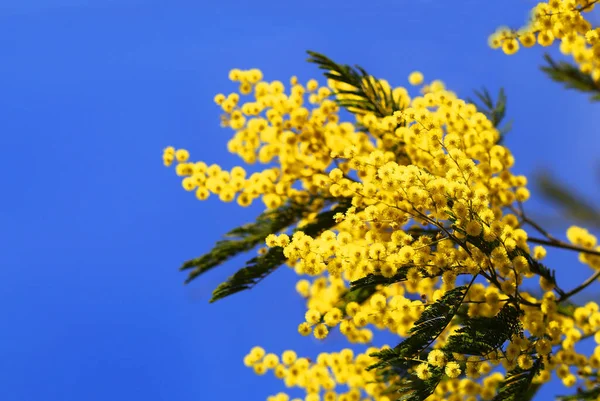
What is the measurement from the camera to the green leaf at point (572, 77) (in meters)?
5.91

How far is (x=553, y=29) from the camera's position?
4.30 m

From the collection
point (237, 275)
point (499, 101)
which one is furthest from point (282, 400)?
point (499, 101)

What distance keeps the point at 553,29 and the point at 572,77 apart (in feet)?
6.23

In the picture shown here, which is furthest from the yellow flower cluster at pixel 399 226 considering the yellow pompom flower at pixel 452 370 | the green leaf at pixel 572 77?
the green leaf at pixel 572 77

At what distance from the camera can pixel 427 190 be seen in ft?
11.9

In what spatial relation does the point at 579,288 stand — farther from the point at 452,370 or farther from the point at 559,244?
the point at 452,370

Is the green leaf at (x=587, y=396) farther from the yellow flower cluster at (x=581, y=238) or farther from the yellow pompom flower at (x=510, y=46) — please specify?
the yellow pompom flower at (x=510, y=46)

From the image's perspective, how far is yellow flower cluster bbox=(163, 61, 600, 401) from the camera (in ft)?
11.8

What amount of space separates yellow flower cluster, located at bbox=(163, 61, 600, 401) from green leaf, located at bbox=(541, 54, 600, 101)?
125cm

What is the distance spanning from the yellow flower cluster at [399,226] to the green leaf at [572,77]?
125 centimetres

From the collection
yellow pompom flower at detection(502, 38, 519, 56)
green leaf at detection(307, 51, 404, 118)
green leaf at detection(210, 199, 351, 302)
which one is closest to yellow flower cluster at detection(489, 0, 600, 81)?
yellow pompom flower at detection(502, 38, 519, 56)

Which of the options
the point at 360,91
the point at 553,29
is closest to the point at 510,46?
the point at 553,29

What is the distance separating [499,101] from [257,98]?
2434 millimetres

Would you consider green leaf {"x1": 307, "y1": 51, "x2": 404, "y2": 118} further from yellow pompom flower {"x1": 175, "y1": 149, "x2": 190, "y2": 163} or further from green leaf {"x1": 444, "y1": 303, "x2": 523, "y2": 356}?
green leaf {"x1": 444, "y1": 303, "x2": 523, "y2": 356}
